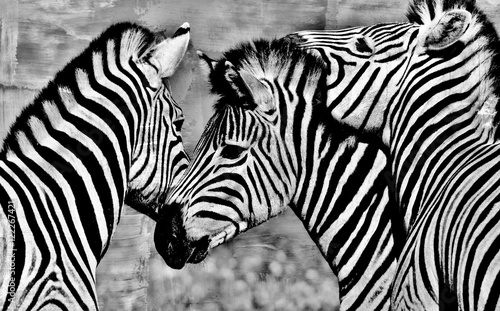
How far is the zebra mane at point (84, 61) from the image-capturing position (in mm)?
4898

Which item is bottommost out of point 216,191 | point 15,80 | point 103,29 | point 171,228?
point 171,228

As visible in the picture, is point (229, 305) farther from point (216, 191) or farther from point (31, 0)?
point (31, 0)

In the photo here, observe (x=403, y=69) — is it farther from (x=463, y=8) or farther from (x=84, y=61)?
(x=84, y=61)

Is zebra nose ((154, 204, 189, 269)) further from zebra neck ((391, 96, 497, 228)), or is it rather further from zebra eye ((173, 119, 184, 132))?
zebra neck ((391, 96, 497, 228))

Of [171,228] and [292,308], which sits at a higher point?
[171,228]

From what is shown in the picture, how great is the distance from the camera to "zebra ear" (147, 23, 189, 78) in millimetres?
5059

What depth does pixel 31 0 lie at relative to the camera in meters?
4.99

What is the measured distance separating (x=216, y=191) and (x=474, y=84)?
2016 millimetres

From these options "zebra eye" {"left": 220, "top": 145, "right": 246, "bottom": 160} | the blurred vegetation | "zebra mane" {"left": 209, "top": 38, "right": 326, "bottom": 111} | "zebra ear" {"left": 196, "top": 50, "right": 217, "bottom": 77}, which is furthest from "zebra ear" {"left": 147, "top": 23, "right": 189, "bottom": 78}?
the blurred vegetation

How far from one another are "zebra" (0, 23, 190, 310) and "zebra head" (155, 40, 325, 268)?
0.28 m

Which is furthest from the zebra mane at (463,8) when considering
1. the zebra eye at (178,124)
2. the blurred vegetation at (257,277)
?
the zebra eye at (178,124)

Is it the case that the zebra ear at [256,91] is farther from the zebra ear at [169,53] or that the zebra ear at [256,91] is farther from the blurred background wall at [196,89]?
the zebra ear at [169,53]

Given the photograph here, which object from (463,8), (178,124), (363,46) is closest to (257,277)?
(178,124)

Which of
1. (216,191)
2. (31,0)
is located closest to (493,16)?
(216,191)
